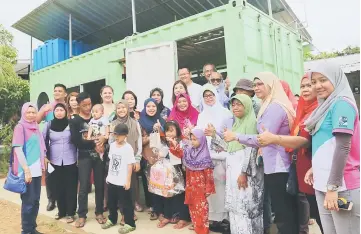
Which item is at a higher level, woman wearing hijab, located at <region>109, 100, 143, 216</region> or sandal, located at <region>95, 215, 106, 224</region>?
woman wearing hijab, located at <region>109, 100, 143, 216</region>

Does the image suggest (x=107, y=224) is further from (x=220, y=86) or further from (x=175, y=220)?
(x=220, y=86)

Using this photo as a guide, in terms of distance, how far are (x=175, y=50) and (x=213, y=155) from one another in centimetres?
270

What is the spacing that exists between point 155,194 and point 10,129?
7.84m

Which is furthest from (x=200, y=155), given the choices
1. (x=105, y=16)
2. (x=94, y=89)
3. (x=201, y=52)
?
(x=105, y=16)

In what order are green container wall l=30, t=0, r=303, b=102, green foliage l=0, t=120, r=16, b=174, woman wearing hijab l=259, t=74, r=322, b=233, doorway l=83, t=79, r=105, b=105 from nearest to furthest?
1. woman wearing hijab l=259, t=74, r=322, b=233
2. green container wall l=30, t=0, r=303, b=102
3. doorway l=83, t=79, r=105, b=105
4. green foliage l=0, t=120, r=16, b=174

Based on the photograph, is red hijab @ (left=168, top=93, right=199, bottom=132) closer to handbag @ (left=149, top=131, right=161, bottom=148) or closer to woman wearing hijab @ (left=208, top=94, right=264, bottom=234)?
handbag @ (left=149, top=131, right=161, bottom=148)

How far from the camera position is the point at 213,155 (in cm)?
312

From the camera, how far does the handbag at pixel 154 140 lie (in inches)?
137

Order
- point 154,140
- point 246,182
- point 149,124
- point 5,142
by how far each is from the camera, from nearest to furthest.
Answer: point 246,182
point 154,140
point 149,124
point 5,142

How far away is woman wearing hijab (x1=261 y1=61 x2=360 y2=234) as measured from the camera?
5.06 ft

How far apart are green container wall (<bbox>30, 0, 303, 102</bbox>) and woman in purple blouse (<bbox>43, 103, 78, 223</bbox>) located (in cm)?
245

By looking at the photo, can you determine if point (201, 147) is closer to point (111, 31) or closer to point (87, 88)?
point (87, 88)

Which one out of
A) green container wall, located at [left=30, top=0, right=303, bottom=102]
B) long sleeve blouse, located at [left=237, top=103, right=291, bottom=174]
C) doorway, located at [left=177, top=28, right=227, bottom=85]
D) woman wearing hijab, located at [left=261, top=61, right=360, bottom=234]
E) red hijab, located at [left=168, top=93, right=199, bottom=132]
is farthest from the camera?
A: doorway, located at [left=177, top=28, right=227, bottom=85]

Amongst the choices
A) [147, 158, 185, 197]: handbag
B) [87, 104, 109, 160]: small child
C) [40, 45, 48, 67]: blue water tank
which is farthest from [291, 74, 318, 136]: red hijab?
[40, 45, 48, 67]: blue water tank
